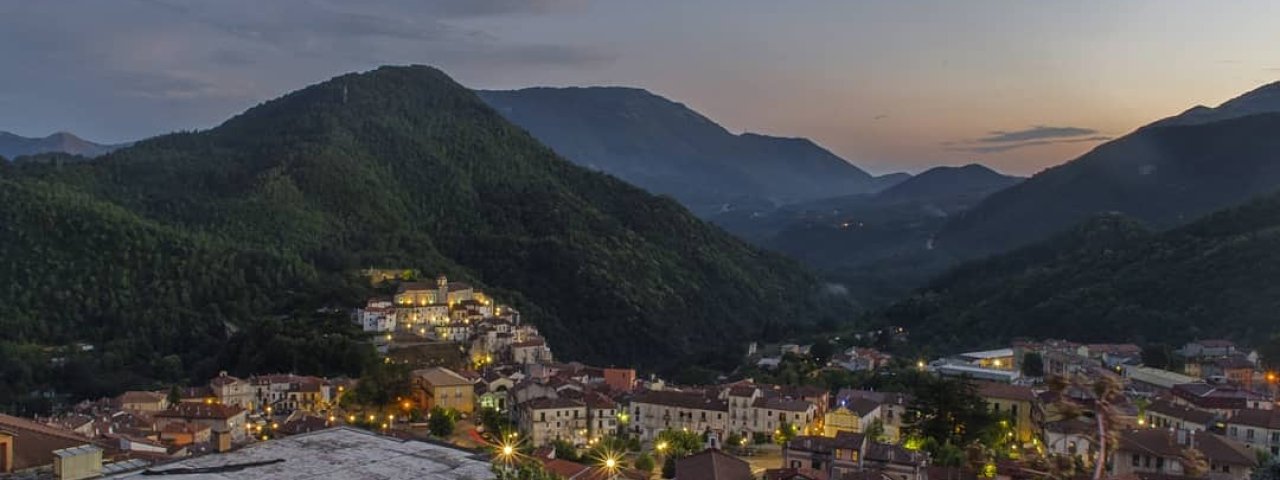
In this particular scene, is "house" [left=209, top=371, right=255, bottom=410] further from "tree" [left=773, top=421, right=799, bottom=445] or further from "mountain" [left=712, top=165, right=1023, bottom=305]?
"mountain" [left=712, top=165, right=1023, bottom=305]

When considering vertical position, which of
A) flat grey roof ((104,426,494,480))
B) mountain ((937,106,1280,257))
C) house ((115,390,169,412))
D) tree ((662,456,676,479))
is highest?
mountain ((937,106,1280,257))

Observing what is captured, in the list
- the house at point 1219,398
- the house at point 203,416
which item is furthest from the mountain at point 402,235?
the house at point 1219,398

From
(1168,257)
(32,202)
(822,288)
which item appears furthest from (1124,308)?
(32,202)

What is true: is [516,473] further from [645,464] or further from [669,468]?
[645,464]

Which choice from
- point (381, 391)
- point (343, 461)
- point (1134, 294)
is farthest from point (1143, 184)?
point (343, 461)

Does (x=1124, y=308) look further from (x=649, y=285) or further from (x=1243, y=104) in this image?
(x=1243, y=104)

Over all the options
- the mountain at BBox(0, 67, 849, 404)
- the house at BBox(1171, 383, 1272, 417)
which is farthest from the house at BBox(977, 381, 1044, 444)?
the mountain at BBox(0, 67, 849, 404)
